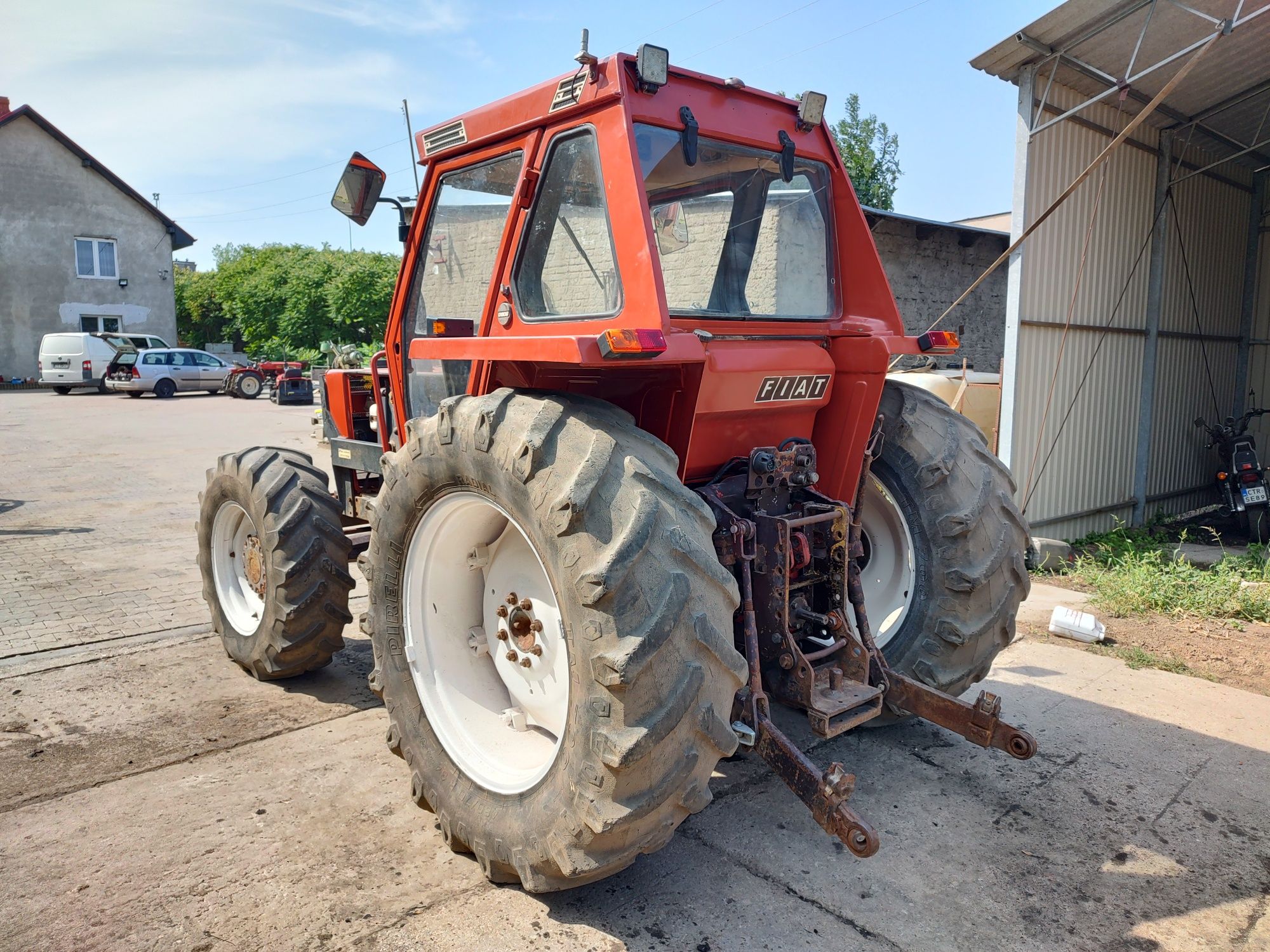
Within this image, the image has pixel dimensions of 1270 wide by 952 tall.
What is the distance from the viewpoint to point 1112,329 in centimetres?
917

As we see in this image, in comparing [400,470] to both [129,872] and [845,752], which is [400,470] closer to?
[129,872]

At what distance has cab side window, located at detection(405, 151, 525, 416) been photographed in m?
3.38

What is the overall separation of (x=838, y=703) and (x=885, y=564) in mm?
970

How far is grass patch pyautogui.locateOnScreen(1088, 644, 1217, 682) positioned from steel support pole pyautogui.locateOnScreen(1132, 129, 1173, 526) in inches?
206

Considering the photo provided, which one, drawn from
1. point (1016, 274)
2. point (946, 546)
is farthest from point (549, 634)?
point (1016, 274)

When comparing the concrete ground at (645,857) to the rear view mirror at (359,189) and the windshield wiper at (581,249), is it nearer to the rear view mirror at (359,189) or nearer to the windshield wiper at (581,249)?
the windshield wiper at (581,249)

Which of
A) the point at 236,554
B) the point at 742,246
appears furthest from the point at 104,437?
the point at 742,246

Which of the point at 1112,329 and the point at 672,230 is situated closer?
the point at 672,230

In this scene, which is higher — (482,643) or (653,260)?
(653,260)

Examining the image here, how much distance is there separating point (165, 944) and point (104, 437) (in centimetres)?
1516

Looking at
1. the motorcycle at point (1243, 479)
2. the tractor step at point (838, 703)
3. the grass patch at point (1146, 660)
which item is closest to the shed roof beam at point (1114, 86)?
the motorcycle at point (1243, 479)

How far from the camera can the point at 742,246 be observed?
3.41m

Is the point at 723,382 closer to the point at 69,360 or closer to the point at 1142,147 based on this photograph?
the point at 1142,147

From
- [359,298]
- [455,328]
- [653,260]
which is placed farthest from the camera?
[359,298]
